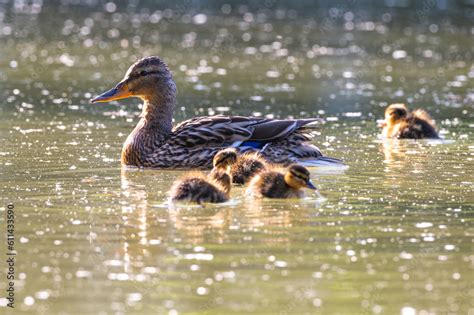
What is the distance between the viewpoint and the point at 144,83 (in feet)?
36.3

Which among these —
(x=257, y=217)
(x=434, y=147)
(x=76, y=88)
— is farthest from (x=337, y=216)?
(x=76, y=88)

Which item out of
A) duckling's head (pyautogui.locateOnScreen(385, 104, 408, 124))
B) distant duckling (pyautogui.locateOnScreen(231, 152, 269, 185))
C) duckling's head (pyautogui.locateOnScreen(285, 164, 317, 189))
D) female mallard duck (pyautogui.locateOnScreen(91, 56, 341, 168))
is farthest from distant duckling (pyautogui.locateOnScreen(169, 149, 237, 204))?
duckling's head (pyautogui.locateOnScreen(385, 104, 408, 124))

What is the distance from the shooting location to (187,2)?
26391 millimetres

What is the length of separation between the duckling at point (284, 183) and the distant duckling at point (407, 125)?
3.51 m

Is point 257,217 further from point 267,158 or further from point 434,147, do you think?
point 434,147

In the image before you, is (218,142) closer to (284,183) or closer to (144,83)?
(144,83)

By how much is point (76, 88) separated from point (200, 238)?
28.6 ft

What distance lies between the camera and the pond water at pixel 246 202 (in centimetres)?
605

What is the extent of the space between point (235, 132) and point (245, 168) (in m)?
1.09

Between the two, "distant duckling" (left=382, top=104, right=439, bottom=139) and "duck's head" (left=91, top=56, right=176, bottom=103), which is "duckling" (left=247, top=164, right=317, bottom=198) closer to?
"duck's head" (left=91, top=56, right=176, bottom=103)

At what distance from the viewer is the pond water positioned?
238 inches

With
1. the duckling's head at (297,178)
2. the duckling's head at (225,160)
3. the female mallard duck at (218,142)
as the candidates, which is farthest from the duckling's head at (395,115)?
the duckling's head at (297,178)

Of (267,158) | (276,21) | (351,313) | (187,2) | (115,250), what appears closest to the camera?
(351,313)

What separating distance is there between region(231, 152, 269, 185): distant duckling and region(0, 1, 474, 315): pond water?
0.45 metres
